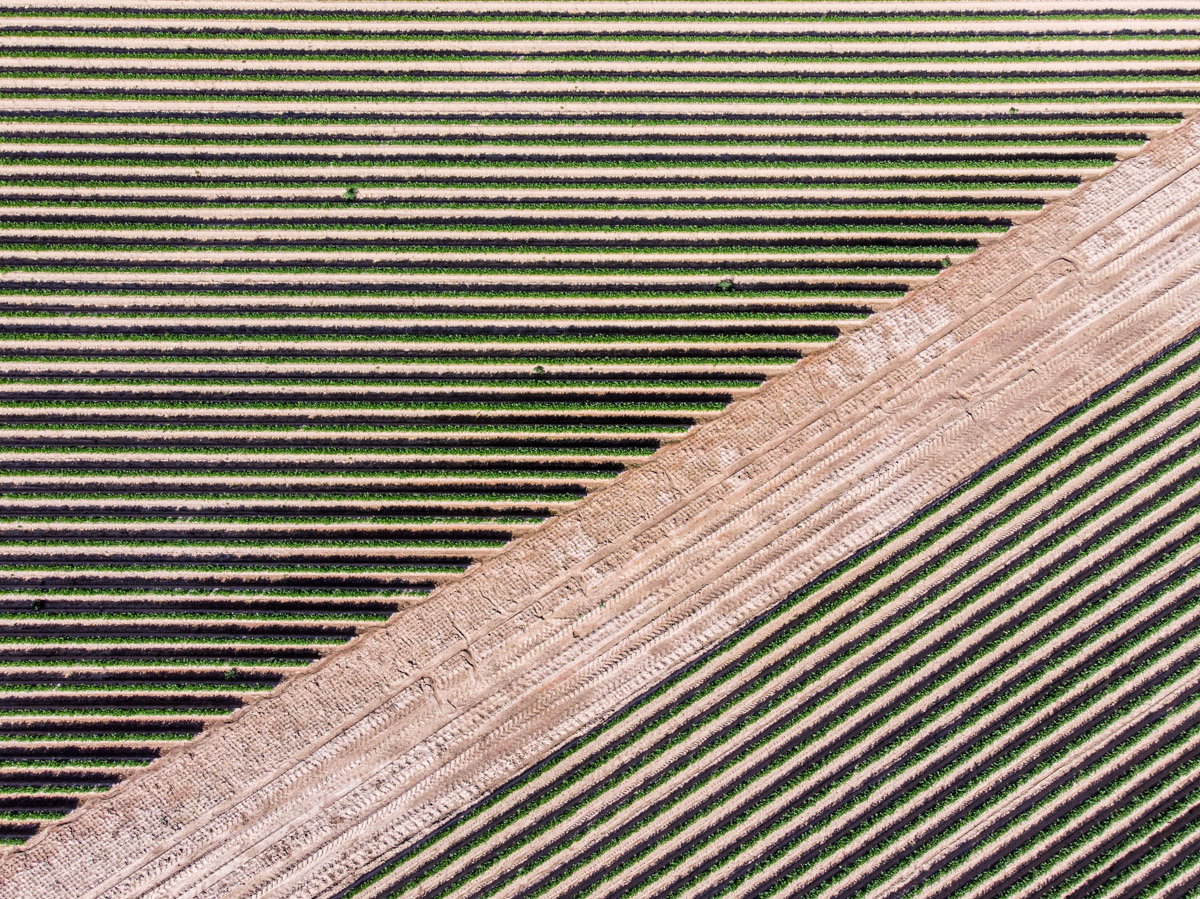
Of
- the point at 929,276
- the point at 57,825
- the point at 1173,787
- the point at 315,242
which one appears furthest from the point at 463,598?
the point at 1173,787

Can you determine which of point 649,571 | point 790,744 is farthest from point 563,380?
point 790,744

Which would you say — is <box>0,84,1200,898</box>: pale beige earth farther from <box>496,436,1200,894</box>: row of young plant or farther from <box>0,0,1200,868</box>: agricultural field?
<box>496,436,1200,894</box>: row of young plant

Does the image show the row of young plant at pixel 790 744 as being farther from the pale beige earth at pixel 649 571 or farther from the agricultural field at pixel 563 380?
the pale beige earth at pixel 649 571

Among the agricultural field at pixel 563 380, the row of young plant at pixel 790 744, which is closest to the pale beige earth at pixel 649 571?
the agricultural field at pixel 563 380

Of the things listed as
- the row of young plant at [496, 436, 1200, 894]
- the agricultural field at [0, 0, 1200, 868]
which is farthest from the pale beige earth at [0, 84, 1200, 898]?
the row of young plant at [496, 436, 1200, 894]

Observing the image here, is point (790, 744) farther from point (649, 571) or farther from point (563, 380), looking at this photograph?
point (563, 380)

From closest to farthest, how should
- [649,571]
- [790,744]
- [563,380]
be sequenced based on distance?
[790,744], [649,571], [563,380]
